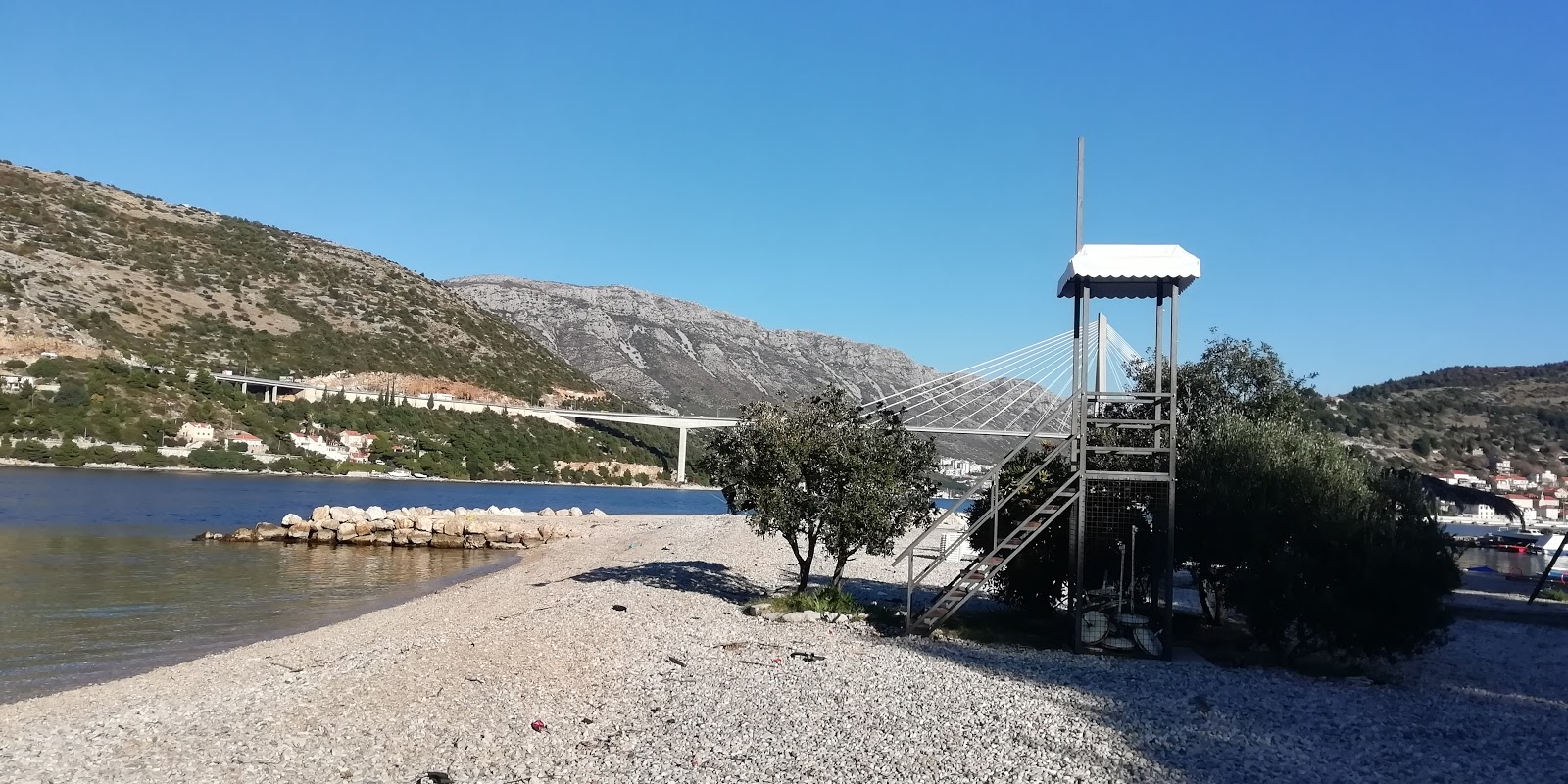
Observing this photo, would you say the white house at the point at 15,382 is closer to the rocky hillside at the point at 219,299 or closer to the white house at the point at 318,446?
the rocky hillside at the point at 219,299

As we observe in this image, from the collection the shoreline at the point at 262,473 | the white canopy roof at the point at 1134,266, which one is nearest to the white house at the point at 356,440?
the shoreline at the point at 262,473

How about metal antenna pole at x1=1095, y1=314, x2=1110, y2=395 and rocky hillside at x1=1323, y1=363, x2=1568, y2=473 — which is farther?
rocky hillside at x1=1323, y1=363, x2=1568, y2=473

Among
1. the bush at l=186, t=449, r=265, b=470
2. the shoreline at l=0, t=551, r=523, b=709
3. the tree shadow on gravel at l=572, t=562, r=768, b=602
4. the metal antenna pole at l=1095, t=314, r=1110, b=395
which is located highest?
the metal antenna pole at l=1095, t=314, r=1110, b=395

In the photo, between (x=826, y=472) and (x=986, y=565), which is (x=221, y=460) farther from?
(x=986, y=565)

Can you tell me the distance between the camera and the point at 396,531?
103ft

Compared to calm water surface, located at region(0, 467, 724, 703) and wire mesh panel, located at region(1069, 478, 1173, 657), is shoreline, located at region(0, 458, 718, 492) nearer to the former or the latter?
calm water surface, located at region(0, 467, 724, 703)

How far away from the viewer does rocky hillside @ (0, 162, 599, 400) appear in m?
60.1

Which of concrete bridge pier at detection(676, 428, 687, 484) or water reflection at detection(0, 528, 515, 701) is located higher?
concrete bridge pier at detection(676, 428, 687, 484)

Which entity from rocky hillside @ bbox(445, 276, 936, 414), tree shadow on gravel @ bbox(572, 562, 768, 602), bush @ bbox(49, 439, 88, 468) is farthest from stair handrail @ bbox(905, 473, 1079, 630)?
rocky hillside @ bbox(445, 276, 936, 414)

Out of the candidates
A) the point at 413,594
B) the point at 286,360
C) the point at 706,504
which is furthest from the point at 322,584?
the point at 286,360

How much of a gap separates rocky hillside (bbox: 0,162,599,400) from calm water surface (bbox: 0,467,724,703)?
16393 mm

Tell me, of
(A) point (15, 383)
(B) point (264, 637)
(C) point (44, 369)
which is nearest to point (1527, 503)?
(B) point (264, 637)

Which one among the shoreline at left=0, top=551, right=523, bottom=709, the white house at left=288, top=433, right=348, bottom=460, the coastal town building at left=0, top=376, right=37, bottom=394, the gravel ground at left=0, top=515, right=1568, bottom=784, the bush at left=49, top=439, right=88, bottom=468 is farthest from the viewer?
the white house at left=288, top=433, right=348, bottom=460

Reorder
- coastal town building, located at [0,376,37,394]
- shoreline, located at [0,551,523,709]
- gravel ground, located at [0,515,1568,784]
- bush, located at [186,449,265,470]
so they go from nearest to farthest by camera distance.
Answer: gravel ground, located at [0,515,1568,784], shoreline, located at [0,551,523,709], coastal town building, located at [0,376,37,394], bush, located at [186,449,265,470]
